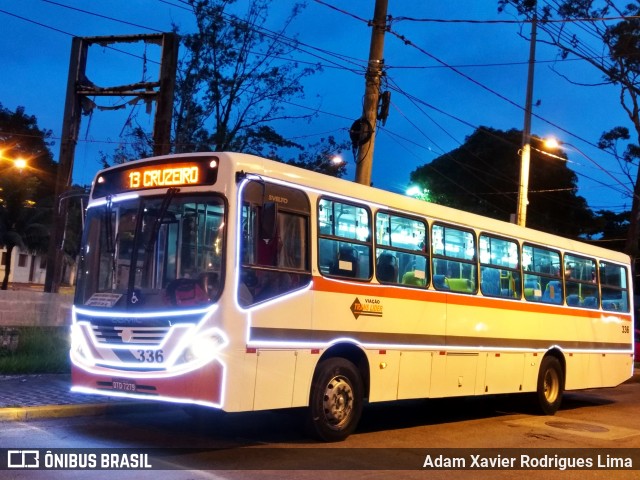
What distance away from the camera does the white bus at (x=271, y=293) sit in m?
7.43

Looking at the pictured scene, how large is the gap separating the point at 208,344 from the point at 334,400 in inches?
81.1

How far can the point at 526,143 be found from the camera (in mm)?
21406

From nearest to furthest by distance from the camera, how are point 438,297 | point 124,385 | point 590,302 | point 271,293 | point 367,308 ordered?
point 124,385, point 271,293, point 367,308, point 438,297, point 590,302

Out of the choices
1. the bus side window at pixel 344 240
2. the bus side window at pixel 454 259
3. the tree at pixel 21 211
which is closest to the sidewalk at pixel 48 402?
the bus side window at pixel 344 240

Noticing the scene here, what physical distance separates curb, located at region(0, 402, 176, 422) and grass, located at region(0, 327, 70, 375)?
3.28 meters

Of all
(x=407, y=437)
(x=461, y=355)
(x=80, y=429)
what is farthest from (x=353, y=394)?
(x=80, y=429)

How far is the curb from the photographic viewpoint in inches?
348

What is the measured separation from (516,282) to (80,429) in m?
7.54

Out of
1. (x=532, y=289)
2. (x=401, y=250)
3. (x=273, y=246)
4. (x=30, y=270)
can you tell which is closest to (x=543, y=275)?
(x=532, y=289)

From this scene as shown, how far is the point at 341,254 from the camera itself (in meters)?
8.91

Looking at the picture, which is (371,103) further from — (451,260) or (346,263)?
(346,263)

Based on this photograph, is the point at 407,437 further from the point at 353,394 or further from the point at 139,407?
the point at 139,407

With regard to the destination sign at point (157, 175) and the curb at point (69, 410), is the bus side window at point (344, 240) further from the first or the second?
the curb at point (69, 410)

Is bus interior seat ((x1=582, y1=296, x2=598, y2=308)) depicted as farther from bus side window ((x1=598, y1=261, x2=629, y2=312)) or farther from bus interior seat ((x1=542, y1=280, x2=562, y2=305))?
bus interior seat ((x1=542, y1=280, x2=562, y2=305))
